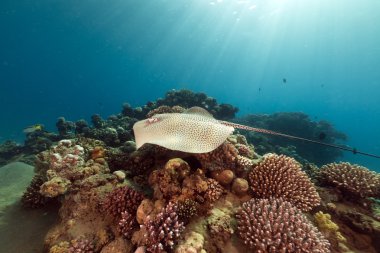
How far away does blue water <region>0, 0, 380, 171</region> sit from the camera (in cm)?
5019

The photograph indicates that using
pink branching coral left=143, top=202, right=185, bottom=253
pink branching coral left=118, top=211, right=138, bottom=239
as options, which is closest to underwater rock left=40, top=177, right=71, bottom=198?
pink branching coral left=118, top=211, right=138, bottom=239

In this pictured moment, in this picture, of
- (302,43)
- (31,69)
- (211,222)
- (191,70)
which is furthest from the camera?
(191,70)

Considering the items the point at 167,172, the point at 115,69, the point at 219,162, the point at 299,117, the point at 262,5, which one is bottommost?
the point at 167,172

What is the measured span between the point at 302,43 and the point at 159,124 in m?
104

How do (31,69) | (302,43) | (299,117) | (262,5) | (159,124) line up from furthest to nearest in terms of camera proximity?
1. (31,69)
2. (302,43)
3. (262,5)
4. (299,117)
5. (159,124)

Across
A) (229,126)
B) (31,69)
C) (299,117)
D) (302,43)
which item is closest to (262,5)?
(299,117)

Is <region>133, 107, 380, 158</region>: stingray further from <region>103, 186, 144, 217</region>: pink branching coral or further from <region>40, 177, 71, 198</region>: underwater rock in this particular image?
<region>40, 177, 71, 198</region>: underwater rock

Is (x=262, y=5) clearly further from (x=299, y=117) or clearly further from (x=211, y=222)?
(x=211, y=222)

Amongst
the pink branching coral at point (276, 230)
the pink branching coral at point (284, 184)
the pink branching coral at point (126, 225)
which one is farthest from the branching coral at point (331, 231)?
the pink branching coral at point (126, 225)

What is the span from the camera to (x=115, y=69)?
370 feet

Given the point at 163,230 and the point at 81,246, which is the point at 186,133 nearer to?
the point at 163,230

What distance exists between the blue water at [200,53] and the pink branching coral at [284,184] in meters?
22.5

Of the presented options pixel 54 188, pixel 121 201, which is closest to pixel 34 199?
pixel 54 188

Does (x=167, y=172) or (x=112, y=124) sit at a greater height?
(x=112, y=124)
